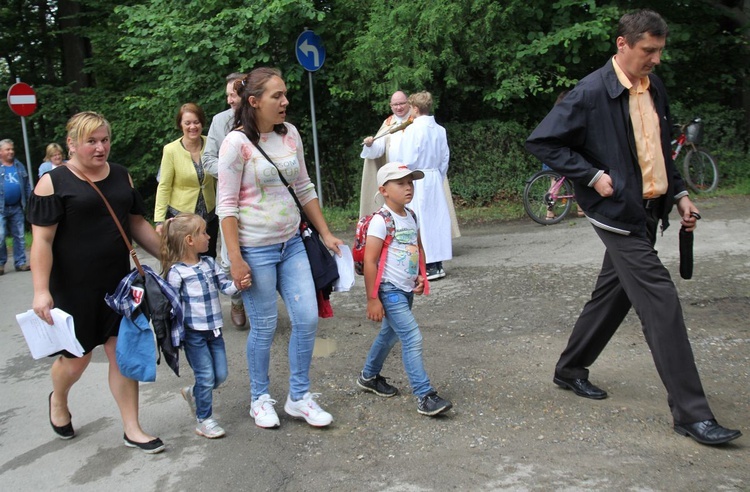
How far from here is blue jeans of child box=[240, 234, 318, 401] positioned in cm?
425

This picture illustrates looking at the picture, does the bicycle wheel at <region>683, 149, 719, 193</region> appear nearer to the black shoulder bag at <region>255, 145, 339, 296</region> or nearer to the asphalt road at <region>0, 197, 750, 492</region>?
the asphalt road at <region>0, 197, 750, 492</region>

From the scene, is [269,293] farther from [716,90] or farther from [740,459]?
[716,90]

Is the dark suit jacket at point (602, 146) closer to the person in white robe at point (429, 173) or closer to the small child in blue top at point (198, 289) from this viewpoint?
the small child in blue top at point (198, 289)

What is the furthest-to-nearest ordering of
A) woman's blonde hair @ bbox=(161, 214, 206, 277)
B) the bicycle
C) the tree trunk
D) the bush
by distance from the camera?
the tree trunk
the bush
the bicycle
woman's blonde hair @ bbox=(161, 214, 206, 277)

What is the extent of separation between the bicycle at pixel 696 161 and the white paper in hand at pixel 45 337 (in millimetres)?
9948

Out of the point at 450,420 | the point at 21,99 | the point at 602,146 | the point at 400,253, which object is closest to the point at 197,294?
the point at 400,253

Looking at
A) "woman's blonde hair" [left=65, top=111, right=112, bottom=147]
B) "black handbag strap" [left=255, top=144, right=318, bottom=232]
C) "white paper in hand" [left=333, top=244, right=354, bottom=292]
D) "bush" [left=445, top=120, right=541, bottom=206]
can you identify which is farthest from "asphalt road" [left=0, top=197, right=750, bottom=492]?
"bush" [left=445, top=120, right=541, bottom=206]

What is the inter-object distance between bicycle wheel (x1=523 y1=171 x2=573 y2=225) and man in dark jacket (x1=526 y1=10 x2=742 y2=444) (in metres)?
6.46

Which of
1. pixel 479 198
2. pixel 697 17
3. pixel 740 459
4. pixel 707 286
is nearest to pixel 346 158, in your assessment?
pixel 479 198

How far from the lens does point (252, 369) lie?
4.40 meters

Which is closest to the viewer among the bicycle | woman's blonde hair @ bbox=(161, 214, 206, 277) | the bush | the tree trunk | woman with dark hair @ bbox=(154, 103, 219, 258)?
woman's blonde hair @ bbox=(161, 214, 206, 277)

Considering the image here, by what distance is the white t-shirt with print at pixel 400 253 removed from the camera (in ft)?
14.3

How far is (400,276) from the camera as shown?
4395 mm

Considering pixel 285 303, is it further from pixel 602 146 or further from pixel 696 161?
pixel 696 161
